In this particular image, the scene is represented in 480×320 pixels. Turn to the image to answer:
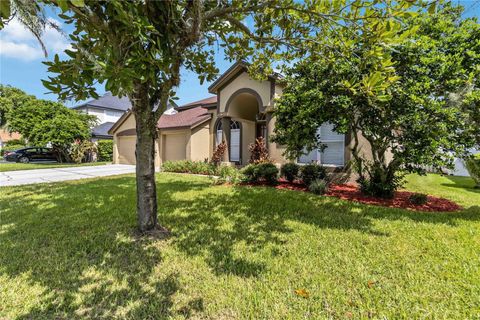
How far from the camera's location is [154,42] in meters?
2.79

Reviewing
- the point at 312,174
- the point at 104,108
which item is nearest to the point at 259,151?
the point at 312,174

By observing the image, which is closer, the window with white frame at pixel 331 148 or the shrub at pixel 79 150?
the window with white frame at pixel 331 148

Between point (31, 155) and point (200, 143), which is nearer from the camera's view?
point (200, 143)

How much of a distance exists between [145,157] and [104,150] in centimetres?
2641

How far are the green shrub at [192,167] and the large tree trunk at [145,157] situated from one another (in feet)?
31.4

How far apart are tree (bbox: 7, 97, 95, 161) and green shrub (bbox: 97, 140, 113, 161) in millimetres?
2794

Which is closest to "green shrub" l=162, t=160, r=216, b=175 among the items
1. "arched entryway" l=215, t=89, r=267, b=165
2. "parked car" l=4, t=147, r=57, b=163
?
"arched entryway" l=215, t=89, r=267, b=165

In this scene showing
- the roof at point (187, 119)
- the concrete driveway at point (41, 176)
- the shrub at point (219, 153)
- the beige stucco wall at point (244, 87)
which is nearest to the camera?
the concrete driveway at point (41, 176)

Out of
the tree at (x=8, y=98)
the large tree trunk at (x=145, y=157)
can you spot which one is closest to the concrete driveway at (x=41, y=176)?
the large tree trunk at (x=145, y=157)

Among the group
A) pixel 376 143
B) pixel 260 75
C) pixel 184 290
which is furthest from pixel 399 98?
pixel 184 290

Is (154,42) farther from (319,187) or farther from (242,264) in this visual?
(319,187)

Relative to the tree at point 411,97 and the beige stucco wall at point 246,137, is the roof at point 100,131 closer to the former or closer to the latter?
the beige stucco wall at point 246,137

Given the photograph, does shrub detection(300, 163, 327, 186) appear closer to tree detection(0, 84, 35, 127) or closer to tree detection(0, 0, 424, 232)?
tree detection(0, 0, 424, 232)

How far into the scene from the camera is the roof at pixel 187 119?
1767 cm
